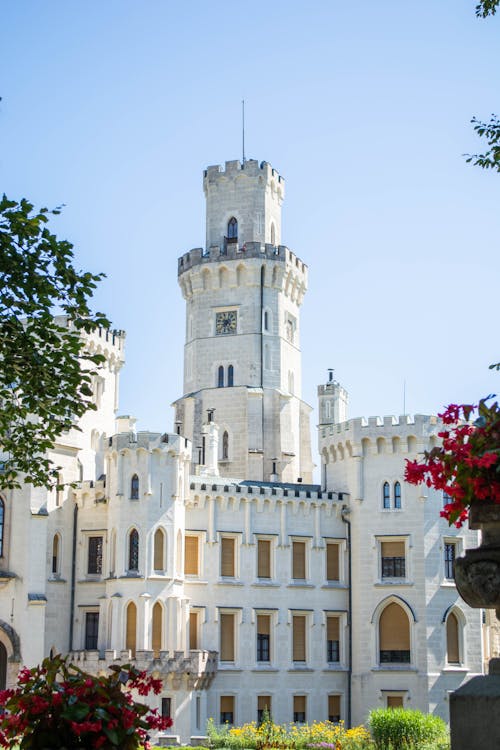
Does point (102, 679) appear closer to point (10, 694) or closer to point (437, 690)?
point (10, 694)

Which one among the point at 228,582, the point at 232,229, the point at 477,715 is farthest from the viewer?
the point at 232,229

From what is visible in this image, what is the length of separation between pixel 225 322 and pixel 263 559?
20120 millimetres

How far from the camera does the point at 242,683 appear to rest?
5147cm

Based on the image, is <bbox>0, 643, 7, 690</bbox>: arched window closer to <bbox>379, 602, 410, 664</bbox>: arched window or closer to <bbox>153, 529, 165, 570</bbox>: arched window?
<bbox>153, 529, 165, 570</bbox>: arched window

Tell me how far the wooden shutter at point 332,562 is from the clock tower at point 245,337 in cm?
1176

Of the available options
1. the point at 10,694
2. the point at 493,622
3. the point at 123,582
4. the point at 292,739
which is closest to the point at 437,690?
the point at 493,622

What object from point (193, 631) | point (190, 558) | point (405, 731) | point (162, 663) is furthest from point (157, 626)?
point (405, 731)

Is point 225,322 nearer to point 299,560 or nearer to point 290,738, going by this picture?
point 299,560

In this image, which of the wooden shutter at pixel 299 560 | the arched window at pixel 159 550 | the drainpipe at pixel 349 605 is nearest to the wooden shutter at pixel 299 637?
the wooden shutter at pixel 299 560

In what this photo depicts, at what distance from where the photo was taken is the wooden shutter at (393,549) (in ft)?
175

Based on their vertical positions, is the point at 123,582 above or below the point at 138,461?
below

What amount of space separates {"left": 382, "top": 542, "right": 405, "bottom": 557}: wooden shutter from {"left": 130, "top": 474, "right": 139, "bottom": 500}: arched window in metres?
12.4

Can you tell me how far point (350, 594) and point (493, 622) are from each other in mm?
7508

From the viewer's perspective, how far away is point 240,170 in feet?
237
